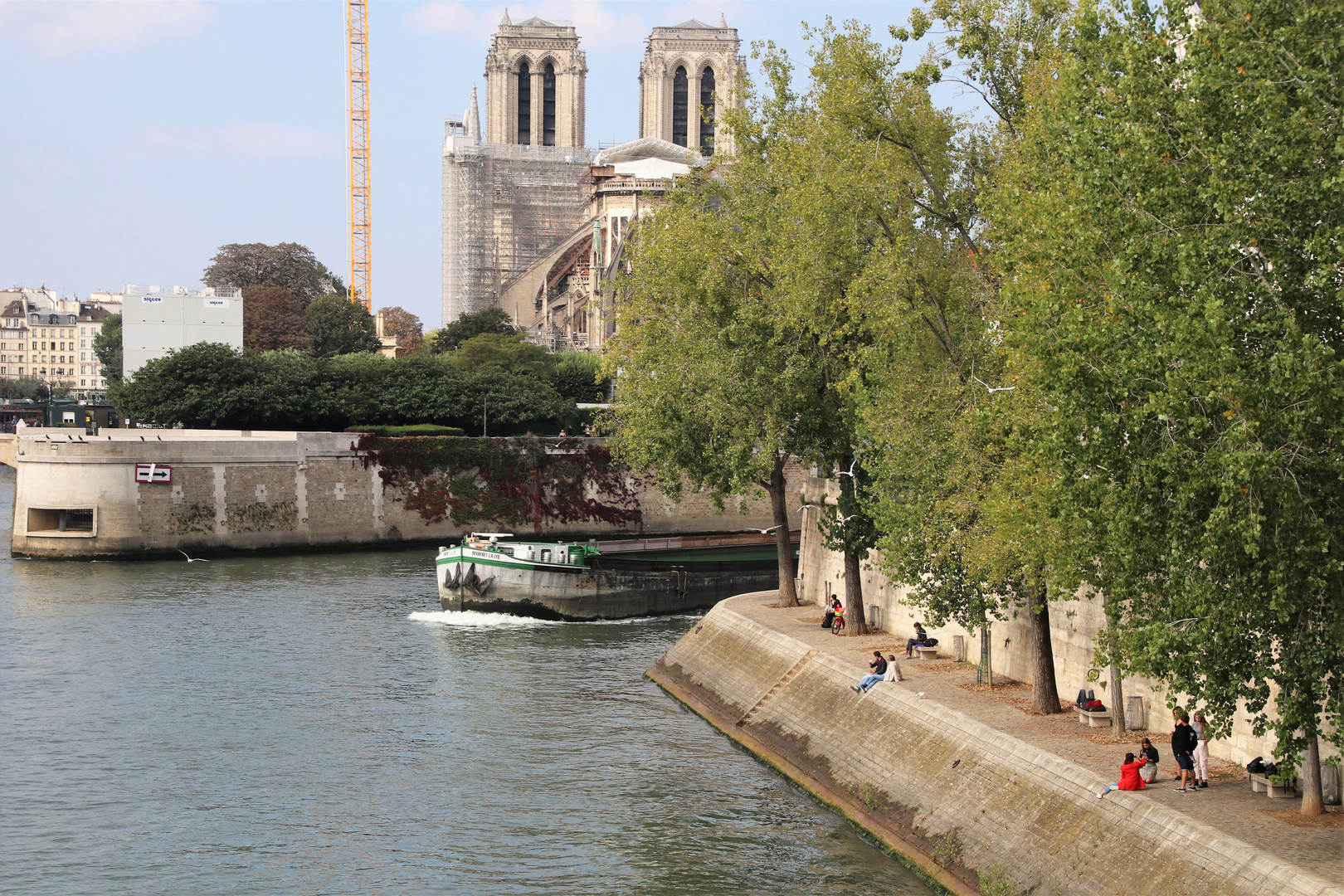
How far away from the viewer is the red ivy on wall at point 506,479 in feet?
211

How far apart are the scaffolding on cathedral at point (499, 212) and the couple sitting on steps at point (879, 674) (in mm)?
121134

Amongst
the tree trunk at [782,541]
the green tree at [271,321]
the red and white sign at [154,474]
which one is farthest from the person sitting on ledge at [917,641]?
the green tree at [271,321]

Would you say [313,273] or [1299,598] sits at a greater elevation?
[313,273]

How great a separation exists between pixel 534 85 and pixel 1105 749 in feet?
459

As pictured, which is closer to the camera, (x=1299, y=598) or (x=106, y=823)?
(x=1299, y=598)

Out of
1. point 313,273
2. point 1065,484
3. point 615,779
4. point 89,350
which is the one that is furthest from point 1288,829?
point 89,350

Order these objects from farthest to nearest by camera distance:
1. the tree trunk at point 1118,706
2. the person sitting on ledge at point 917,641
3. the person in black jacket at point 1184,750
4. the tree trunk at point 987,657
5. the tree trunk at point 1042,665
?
the person sitting on ledge at point 917,641 < the tree trunk at point 987,657 < the tree trunk at point 1042,665 < the tree trunk at point 1118,706 < the person in black jacket at point 1184,750

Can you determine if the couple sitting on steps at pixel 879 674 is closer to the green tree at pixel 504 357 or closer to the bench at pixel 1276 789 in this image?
the bench at pixel 1276 789

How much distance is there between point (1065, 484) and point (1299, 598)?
2779 mm

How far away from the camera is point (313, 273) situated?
129000 millimetres

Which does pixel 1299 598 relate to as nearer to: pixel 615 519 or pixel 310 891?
pixel 310 891

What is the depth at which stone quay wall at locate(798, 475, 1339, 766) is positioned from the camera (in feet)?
A: 60.8

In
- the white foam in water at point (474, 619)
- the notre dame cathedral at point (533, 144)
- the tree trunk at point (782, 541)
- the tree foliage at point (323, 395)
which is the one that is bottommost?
the white foam in water at point (474, 619)

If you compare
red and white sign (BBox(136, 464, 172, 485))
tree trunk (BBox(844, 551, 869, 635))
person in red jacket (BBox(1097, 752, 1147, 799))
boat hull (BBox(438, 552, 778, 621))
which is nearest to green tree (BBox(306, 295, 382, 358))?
red and white sign (BBox(136, 464, 172, 485))
